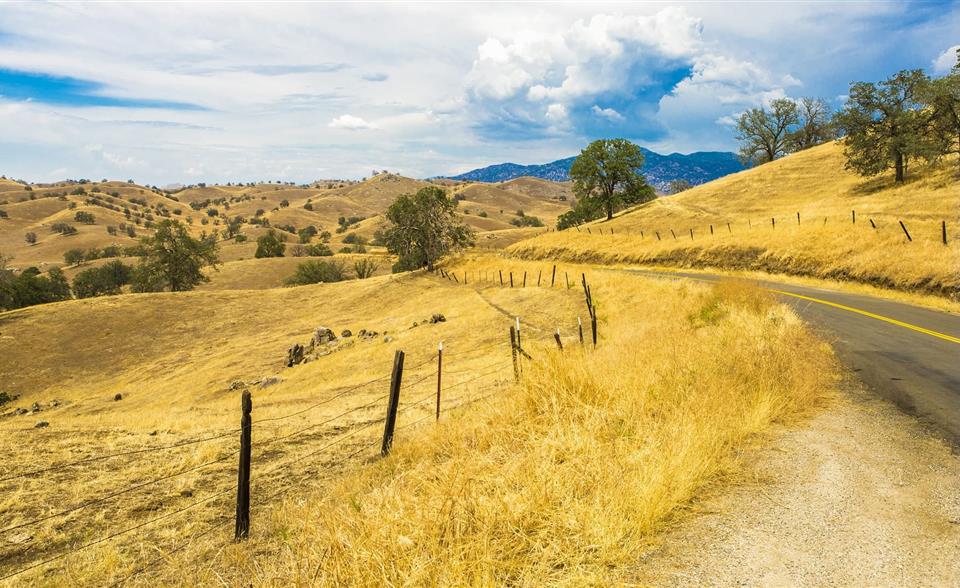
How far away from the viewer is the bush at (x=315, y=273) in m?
73.8

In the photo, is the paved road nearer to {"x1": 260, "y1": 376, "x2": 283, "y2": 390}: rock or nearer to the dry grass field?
the dry grass field

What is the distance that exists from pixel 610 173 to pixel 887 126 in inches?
1281

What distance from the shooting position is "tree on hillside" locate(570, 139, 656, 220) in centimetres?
7088

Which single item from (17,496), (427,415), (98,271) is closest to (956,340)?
(427,415)

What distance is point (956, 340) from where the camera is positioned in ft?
40.3

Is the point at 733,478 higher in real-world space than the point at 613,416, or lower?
lower

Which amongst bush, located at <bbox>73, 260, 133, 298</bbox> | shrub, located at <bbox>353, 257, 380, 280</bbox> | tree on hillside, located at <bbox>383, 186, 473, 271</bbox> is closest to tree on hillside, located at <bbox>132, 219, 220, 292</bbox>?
bush, located at <bbox>73, 260, 133, 298</bbox>

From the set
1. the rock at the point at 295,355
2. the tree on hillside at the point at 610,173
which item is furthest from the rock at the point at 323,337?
the tree on hillside at the point at 610,173

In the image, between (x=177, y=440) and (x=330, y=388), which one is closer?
(x=177, y=440)

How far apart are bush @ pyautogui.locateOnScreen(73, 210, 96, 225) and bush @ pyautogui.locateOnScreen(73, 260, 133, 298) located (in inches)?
3061

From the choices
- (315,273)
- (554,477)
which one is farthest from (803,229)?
(315,273)

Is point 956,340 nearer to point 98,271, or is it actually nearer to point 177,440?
point 177,440

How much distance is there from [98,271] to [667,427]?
306ft

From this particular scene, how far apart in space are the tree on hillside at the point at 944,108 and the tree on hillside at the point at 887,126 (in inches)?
28.1
